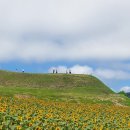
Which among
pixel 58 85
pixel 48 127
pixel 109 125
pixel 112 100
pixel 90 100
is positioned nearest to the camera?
pixel 48 127

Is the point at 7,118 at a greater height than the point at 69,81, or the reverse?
the point at 69,81

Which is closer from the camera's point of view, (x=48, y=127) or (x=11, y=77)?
(x=48, y=127)

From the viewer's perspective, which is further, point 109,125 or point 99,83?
point 99,83

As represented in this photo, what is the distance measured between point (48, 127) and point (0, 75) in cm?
8531

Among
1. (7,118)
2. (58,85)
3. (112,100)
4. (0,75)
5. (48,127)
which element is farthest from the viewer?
(0,75)

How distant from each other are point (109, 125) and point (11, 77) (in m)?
76.6

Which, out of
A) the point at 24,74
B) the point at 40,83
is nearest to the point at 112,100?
the point at 40,83

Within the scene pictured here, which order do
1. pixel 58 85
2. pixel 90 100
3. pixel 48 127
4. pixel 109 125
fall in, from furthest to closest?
pixel 58 85
pixel 90 100
pixel 109 125
pixel 48 127

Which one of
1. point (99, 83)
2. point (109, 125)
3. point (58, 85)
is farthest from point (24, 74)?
Result: point (109, 125)

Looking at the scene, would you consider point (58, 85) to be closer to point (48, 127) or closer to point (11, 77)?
point (11, 77)

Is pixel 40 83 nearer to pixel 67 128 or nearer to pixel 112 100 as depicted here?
pixel 112 100

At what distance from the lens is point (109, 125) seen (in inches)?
827

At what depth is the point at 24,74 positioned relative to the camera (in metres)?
99.8

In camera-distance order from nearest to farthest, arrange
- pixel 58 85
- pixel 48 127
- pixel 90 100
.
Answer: pixel 48 127 < pixel 90 100 < pixel 58 85
